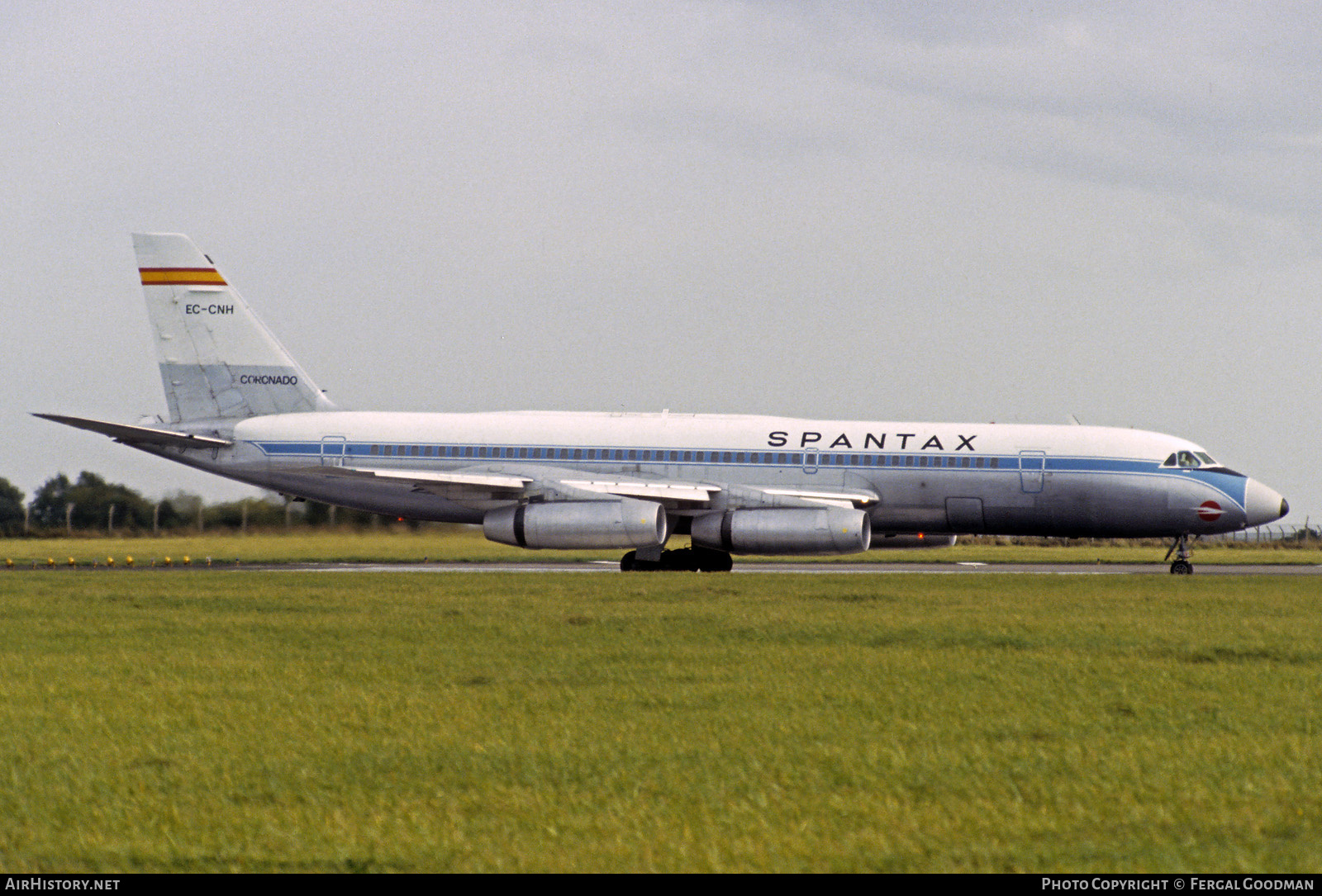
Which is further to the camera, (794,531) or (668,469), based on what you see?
(668,469)

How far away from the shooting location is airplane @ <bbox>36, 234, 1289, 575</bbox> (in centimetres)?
3300

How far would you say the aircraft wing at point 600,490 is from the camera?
3344cm

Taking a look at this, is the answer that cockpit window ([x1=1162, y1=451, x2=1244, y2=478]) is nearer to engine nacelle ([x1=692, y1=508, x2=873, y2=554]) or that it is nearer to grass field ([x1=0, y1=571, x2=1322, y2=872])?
engine nacelle ([x1=692, y1=508, x2=873, y2=554])

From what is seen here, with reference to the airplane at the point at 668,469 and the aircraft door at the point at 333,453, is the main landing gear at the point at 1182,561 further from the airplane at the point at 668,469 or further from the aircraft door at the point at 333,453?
the aircraft door at the point at 333,453

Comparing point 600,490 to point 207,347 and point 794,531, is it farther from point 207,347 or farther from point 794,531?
point 207,347

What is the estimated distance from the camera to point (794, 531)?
32031 millimetres

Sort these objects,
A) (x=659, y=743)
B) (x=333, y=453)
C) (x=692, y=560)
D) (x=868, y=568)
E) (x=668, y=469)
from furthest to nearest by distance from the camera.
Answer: (x=868, y=568) < (x=333, y=453) < (x=692, y=560) < (x=668, y=469) < (x=659, y=743)

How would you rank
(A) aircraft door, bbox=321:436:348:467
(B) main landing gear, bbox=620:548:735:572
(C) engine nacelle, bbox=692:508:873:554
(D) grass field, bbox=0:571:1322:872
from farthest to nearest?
(A) aircraft door, bbox=321:436:348:467 → (B) main landing gear, bbox=620:548:735:572 → (C) engine nacelle, bbox=692:508:873:554 → (D) grass field, bbox=0:571:1322:872

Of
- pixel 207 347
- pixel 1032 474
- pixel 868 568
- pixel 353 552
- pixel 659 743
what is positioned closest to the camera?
pixel 659 743

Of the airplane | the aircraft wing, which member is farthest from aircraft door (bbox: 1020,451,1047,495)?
→ the aircraft wing

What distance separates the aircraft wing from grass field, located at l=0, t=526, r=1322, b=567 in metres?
4.84

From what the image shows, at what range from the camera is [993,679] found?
511 inches

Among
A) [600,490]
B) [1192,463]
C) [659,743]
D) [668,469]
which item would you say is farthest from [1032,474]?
[659,743]

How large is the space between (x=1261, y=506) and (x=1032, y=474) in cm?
528
